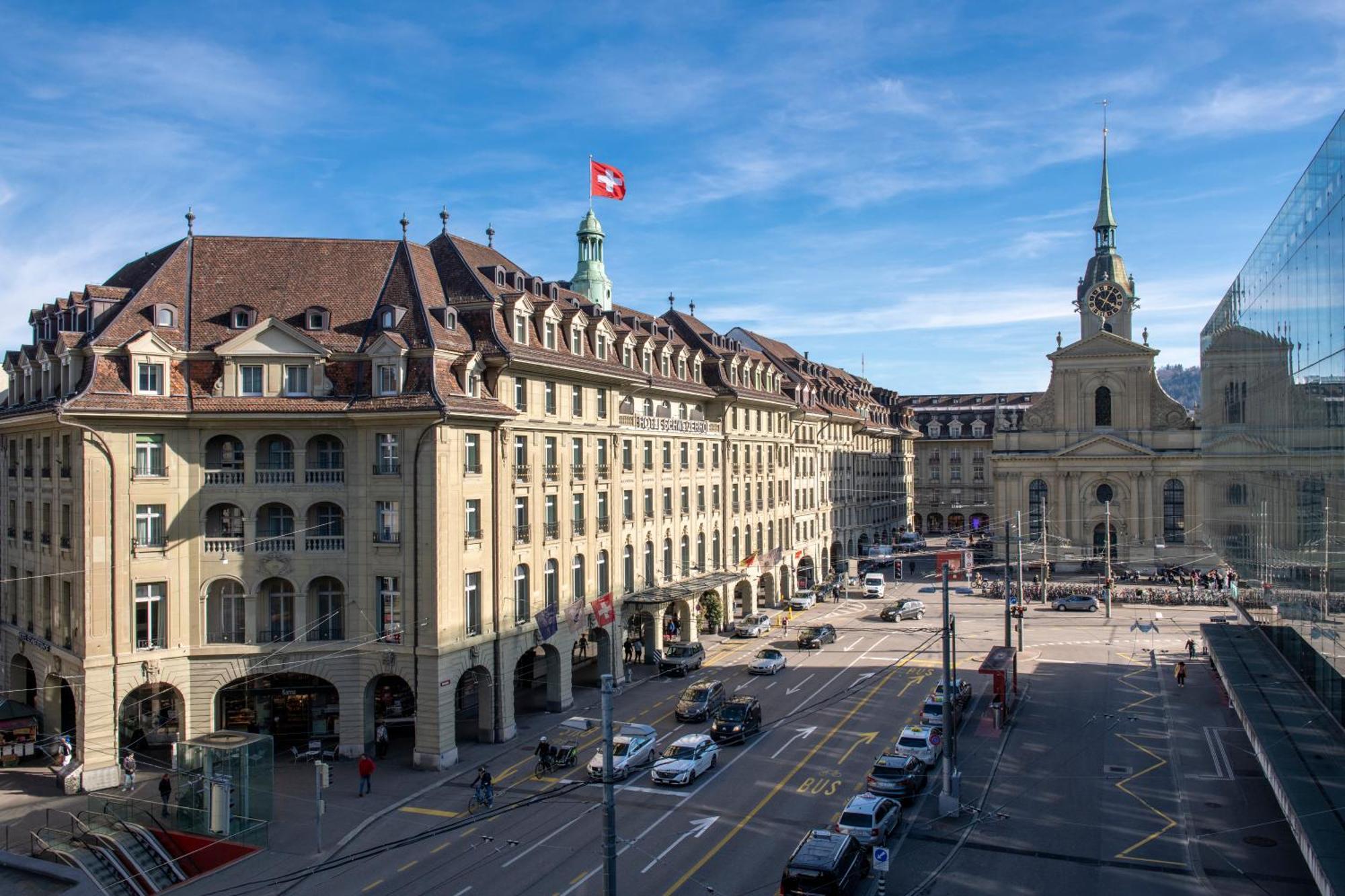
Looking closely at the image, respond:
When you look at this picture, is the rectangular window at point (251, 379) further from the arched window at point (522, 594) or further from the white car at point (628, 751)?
the white car at point (628, 751)

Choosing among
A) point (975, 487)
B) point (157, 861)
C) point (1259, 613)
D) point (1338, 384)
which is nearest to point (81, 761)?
point (157, 861)

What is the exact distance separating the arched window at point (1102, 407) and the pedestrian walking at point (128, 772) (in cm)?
10637

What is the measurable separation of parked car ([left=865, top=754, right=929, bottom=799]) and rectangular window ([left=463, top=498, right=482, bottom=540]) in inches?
792

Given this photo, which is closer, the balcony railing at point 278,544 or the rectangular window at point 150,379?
the rectangular window at point 150,379

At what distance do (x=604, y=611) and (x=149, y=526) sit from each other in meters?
21.8

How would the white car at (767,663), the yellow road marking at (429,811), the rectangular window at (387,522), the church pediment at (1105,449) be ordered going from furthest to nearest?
1. the church pediment at (1105,449)
2. the white car at (767,663)
3. the rectangular window at (387,522)
4. the yellow road marking at (429,811)

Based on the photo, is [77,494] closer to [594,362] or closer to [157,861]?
[157,861]

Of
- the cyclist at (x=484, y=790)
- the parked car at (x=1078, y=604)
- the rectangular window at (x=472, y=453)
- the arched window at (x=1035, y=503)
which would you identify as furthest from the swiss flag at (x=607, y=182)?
the arched window at (x=1035, y=503)

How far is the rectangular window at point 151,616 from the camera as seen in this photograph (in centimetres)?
4200

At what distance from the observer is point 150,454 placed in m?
42.6

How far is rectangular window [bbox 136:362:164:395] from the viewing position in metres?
42.1

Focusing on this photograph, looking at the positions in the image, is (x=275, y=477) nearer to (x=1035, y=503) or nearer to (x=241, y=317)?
(x=241, y=317)

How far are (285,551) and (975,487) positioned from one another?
429ft

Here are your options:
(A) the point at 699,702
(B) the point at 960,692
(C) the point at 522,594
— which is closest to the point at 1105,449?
(B) the point at 960,692
